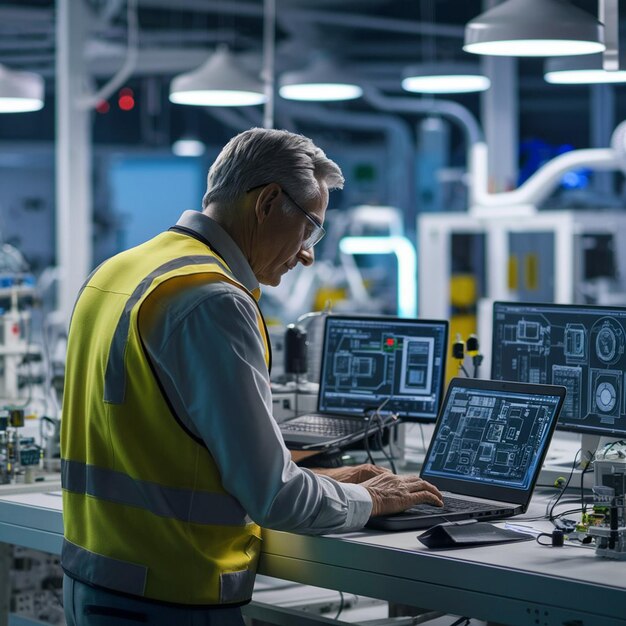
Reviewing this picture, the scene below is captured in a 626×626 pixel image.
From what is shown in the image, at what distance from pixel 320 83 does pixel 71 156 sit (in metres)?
1.60

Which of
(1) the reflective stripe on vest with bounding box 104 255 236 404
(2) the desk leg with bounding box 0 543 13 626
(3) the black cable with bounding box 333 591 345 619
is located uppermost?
(1) the reflective stripe on vest with bounding box 104 255 236 404

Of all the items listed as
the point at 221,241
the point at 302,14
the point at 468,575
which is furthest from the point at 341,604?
the point at 302,14

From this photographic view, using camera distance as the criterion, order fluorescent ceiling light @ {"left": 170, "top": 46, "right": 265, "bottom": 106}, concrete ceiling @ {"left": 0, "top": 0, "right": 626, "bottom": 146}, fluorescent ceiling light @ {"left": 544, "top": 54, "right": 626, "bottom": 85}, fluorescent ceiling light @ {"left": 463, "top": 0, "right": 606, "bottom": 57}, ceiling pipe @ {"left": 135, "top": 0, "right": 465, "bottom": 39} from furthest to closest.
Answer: ceiling pipe @ {"left": 135, "top": 0, "right": 465, "bottom": 39}
concrete ceiling @ {"left": 0, "top": 0, "right": 626, "bottom": 146}
fluorescent ceiling light @ {"left": 170, "top": 46, "right": 265, "bottom": 106}
fluorescent ceiling light @ {"left": 544, "top": 54, "right": 626, "bottom": 85}
fluorescent ceiling light @ {"left": 463, "top": 0, "right": 606, "bottom": 57}

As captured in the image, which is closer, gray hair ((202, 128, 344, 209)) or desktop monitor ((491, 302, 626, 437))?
gray hair ((202, 128, 344, 209))

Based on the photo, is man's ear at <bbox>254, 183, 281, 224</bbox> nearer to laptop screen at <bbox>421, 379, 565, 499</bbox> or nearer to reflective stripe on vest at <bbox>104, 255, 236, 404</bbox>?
reflective stripe on vest at <bbox>104, 255, 236, 404</bbox>

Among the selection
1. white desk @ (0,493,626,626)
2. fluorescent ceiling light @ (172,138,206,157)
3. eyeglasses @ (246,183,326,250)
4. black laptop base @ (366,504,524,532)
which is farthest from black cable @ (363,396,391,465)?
fluorescent ceiling light @ (172,138,206,157)

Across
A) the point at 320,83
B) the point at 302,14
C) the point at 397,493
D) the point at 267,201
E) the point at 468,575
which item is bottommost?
the point at 468,575

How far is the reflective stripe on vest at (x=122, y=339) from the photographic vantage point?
2.08m

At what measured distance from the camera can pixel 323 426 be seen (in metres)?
3.27

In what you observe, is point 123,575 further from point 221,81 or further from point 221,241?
point 221,81

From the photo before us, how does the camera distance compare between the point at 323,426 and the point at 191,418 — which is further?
the point at 323,426

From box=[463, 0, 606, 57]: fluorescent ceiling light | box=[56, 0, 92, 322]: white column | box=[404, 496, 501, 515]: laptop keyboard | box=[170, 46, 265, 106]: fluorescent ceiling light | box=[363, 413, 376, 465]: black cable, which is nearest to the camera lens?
box=[404, 496, 501, 515]: laptop keyboard

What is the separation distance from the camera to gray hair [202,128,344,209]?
2.18 m

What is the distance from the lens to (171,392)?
2.04m
